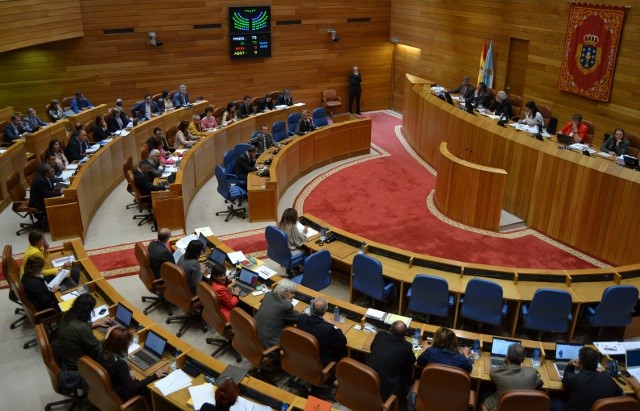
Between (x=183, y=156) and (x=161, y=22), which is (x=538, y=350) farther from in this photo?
(x=161, y=22)

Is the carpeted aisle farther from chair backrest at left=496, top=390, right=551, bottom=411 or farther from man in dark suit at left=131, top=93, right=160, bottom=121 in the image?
chair backrest at left=496, top=390, right=551, bottom=411

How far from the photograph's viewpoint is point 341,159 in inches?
585

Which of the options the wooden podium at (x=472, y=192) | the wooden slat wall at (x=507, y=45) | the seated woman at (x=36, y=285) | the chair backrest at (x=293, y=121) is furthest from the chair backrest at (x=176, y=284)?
the wooden slat wall at (x=507, y=45)

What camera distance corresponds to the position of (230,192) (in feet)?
36.3

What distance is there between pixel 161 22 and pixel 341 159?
6.41 m

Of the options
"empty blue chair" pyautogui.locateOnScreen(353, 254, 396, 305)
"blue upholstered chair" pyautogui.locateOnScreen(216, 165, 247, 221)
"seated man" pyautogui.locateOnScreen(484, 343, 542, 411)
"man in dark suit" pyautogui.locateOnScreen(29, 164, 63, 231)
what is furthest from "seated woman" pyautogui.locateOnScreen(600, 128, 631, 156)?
"man in dark suit" pyautogui.locateOnScreen(29, 164, 63, 231)

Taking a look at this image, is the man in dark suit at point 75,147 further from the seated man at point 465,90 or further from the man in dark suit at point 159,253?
the seated man at point 465,90

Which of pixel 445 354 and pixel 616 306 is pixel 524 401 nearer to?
pixel 445 354

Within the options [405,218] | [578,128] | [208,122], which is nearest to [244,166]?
[208,122]

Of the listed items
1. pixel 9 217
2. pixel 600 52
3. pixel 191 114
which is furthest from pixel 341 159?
pixel 9 217

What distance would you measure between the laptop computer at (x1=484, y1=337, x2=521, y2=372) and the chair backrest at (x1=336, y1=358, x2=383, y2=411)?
4.40 feet

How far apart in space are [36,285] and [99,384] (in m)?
2.15

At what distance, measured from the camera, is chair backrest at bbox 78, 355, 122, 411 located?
513cm

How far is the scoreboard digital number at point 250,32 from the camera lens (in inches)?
671
